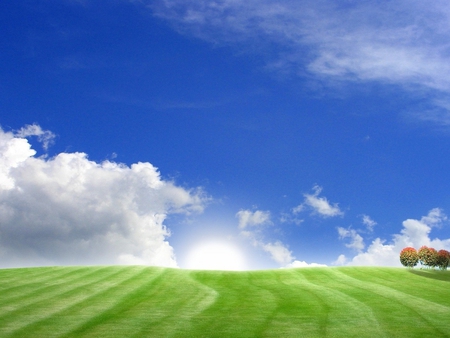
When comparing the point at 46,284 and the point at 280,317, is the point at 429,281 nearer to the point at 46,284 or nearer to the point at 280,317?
the point at 280,317

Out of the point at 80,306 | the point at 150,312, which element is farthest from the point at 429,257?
the point at 80,306

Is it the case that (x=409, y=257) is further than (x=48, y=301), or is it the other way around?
(x=409, y=257)

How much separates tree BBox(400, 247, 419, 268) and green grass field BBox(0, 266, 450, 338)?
4.08m

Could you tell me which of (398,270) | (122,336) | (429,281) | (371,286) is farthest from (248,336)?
(398,270)

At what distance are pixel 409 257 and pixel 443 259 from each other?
3.40m

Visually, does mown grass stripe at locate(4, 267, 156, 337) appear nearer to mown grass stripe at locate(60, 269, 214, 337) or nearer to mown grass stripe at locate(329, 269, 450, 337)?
mown grass stripe at locate(60, 269, 214, 337)

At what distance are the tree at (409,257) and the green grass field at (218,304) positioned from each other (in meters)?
4.08

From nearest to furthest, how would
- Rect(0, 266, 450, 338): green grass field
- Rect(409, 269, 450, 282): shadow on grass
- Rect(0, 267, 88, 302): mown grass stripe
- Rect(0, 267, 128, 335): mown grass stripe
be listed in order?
Rect(0, 266, 450, 338): green grass field < Rect(0, 267, 128, 335): mown grass stripe < Rect(0, 267, 88, 302): mown grass stripe < Rect(409, 269, 450, 282): shadow on grass

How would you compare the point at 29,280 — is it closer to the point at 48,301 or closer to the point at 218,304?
the point at 48,301

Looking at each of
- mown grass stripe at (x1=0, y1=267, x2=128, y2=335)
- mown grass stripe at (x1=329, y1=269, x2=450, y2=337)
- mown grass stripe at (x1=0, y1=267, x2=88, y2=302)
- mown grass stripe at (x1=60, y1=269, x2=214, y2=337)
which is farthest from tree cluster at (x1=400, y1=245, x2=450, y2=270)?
mown grass stripe at (x1=0, y1=267, x2=88, y2=302)

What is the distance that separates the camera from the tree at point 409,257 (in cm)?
4531

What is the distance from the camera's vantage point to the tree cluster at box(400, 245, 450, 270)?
44.9 m

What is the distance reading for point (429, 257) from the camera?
44.9 meters

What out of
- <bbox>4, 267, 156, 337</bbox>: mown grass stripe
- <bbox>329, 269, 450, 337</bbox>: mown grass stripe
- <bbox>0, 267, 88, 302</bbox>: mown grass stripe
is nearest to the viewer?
<bbox>4, 267, 156, 337</bbox>: mown grass stripe
